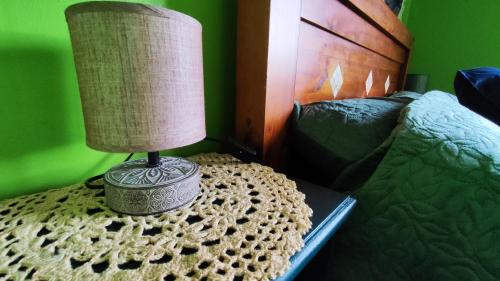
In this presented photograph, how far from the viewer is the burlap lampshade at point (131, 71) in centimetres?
29

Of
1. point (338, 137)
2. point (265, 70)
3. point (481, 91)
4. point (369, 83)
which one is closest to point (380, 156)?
point (338, 137)

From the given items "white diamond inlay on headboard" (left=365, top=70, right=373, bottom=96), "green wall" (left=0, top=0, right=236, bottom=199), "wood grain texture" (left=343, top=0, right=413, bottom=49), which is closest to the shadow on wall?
"green wall" (left=0, top=0, right=236, bottom=199)

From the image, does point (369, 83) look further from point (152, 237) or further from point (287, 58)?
point (152, 237)

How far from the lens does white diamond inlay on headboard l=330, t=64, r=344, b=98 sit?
1.00m

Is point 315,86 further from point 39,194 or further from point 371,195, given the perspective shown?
point 39,194

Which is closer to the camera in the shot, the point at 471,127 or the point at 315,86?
the point at 471,127

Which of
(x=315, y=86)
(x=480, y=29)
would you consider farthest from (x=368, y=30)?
(x=480, y=29)

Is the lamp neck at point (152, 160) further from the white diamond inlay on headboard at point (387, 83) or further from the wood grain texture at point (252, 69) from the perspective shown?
the white diamond inlay on headboard at point (387, 83)

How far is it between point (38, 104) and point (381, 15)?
4.86ft

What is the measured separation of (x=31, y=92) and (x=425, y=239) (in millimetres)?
727

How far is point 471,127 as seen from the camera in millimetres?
547

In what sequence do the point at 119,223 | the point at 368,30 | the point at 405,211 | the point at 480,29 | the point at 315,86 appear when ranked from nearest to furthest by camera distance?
the point at 119,223 → the point at 405,211 → the point at 315,86 → the point at 368,30 → the point at 480,29

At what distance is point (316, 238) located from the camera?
0.36 m

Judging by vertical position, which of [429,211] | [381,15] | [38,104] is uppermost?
[381,15]
